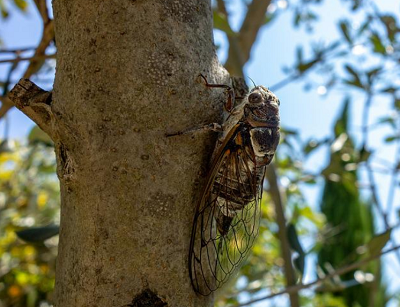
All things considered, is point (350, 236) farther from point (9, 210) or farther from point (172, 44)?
point (172, 44)

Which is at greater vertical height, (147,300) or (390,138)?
(390,138)

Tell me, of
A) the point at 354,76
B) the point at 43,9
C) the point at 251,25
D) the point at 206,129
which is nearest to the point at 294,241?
the point at 206,129

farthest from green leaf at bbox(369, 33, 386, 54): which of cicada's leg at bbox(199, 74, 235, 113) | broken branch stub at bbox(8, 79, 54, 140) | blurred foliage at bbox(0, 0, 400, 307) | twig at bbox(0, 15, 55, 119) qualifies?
broken branch stub at bbox(8, 79, 54, 140)

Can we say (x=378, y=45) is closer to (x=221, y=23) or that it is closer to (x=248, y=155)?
(x=221, y=23)

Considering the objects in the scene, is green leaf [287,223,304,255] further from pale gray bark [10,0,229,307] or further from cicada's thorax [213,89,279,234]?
pale gray bark [10,0,229,307]

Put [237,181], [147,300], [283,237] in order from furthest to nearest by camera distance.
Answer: [283,237] → [237,181] → [147,300]

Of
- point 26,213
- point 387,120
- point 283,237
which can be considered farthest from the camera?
point 26,213

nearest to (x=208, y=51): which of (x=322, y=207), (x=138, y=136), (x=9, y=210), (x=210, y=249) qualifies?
(x=138, y=136)
